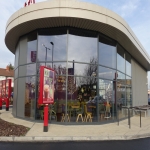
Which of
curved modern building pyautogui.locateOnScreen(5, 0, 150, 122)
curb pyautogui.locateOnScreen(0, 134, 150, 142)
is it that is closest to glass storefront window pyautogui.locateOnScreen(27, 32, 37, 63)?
curved modern building pyautogui.locateOnScreen(5, 0, 150, 122)

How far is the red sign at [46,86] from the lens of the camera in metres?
8.42

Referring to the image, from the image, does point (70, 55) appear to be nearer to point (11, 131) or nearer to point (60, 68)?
point (60, 68)

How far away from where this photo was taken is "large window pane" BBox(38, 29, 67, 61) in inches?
436

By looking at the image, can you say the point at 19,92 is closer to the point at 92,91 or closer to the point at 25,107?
the point at 25,107

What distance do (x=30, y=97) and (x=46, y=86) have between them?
10.7ft

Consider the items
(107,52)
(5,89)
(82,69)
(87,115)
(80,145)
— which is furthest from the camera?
(5,89)

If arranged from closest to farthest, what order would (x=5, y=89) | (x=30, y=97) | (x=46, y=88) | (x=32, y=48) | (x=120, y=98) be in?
(x=46, y=88)
(x=30, y=97)
(x=32, y=48)
(x=120, y=98)
(x=5, y=89)

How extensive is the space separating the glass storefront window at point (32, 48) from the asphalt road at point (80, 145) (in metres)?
6.14

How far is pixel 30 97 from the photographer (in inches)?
455

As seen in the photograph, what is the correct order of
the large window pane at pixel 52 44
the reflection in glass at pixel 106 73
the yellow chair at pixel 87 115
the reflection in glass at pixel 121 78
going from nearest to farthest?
the yellow chair at pixel 87 115 < the large window pane at pixel 52 44 < the reflection in glass at pixel 106 73 < the reflection in glass at pixel 121 78

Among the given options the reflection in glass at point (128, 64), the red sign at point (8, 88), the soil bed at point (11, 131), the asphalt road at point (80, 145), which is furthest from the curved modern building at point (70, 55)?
the red sign at point (8, 88)

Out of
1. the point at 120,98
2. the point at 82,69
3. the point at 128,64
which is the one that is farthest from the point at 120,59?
the point at 82,69

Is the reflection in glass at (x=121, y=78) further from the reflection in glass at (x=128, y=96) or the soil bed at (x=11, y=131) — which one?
the soil bed at (x=11, y=131)

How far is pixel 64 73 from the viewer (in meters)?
10.8
